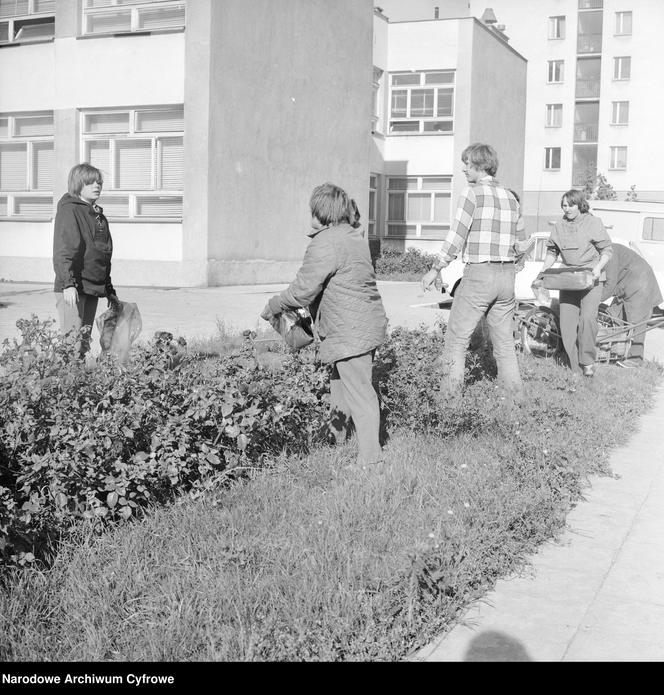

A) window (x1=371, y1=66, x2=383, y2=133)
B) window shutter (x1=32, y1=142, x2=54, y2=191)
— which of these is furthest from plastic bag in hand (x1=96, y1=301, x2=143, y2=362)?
window (x1=371, y1=66, x2=383, y2=133)

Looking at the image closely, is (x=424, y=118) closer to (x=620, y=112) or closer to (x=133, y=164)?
(x=133, y=164)

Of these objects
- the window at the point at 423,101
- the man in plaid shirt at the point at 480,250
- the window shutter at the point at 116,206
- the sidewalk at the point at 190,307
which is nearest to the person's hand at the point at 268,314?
the man in plaid shirt at the point at 480,250

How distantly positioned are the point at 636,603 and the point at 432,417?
2735 millimetres

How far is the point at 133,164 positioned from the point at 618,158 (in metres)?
42.2

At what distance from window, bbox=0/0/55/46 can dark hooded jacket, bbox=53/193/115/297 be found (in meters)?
15.1

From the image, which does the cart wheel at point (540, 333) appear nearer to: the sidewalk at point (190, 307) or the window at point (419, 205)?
the sidewalk at point (190, 307)

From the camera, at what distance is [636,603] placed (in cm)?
402

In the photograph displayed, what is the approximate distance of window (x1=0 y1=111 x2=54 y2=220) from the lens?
20531 mm

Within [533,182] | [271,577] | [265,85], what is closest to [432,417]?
[271,577]

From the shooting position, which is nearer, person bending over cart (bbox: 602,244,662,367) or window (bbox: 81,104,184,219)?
person bending over cart (bbox: 602,244,662,367)

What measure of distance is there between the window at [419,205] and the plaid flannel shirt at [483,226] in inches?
991

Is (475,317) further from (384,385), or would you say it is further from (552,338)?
(552,338)

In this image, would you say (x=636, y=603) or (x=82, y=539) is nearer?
(x=636, y=603)

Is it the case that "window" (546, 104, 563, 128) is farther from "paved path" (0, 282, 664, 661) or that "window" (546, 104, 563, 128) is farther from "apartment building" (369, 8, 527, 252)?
"paved path" (0, 282, 664, 661)
